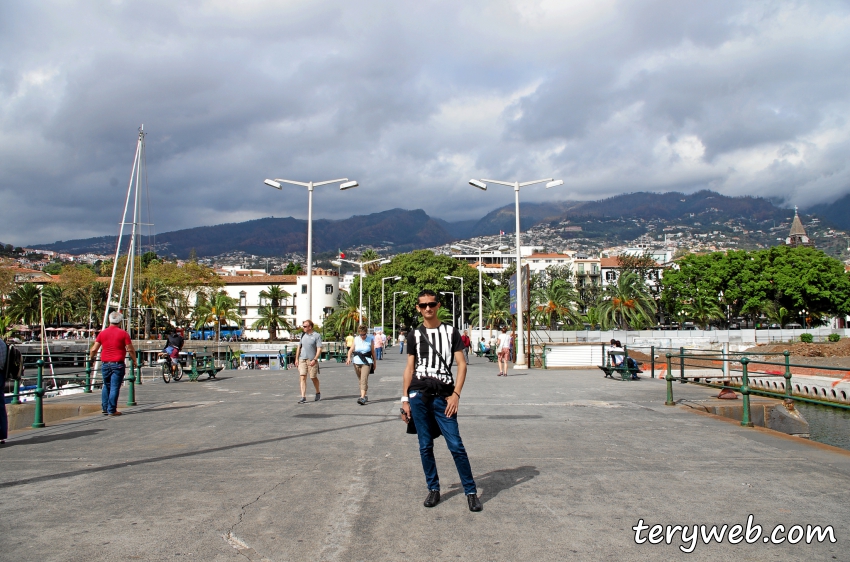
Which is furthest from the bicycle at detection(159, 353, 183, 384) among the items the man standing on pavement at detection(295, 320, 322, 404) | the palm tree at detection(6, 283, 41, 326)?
the palm tree at detection(6, 283, 41, 326)

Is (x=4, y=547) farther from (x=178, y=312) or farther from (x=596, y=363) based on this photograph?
(x=178, y=312)

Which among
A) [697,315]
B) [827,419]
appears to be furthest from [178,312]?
[827,419]

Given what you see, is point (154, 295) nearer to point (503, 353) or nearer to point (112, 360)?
point (503, 353)

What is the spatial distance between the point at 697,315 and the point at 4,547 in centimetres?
8147

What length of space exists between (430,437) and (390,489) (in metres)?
0.95

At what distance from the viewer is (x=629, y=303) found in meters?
75.4

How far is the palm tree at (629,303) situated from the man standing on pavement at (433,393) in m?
72.0

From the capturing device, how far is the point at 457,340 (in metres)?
5.68

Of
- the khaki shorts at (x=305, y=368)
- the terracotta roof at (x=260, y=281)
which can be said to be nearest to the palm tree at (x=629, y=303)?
the terracotta roof at (x=260, y=281)

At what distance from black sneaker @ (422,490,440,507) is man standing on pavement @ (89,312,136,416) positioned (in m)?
8.16

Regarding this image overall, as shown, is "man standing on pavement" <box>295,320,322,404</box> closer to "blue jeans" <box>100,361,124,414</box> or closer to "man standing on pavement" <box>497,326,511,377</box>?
"blue jeans" <box>100,361,124,414</box>

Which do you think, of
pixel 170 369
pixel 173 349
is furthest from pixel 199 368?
pixel 173 349

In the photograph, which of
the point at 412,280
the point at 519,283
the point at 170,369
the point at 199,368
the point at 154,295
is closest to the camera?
the point at 170,369

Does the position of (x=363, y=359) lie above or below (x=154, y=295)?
below
